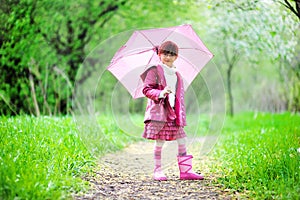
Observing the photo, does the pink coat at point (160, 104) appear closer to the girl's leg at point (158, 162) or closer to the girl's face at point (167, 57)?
the girl's face at point (167, 57)

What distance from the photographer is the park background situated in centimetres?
429

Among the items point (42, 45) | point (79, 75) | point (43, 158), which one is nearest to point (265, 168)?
point (43, 158)

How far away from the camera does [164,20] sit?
12859 mm

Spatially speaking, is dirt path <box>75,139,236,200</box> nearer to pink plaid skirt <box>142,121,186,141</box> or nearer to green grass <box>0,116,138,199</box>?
green grass <box>0,116,138,199</box>

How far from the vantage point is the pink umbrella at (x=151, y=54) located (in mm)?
5160

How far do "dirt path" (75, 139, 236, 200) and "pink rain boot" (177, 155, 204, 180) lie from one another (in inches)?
3.5

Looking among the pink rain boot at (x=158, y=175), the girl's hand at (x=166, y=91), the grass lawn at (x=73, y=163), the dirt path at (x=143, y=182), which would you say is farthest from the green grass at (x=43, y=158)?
the girl's hand at (x=166, y=91)

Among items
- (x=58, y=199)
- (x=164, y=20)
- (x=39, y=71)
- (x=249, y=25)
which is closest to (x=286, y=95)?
(x=164, y=20)

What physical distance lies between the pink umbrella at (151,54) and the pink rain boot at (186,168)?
1097 millimetres

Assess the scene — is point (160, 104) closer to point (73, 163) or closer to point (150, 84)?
point (150, 84)

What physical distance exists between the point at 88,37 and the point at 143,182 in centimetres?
747

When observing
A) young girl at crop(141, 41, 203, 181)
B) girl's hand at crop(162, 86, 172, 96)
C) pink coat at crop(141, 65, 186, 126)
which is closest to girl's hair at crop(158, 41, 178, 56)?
young girl at crop(141, 41, 203, 181)

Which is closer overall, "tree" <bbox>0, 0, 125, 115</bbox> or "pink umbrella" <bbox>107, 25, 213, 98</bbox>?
"pink umbrella" <bbox>107, 25, 213, 98</bbox>

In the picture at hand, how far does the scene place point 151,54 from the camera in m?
5.39
